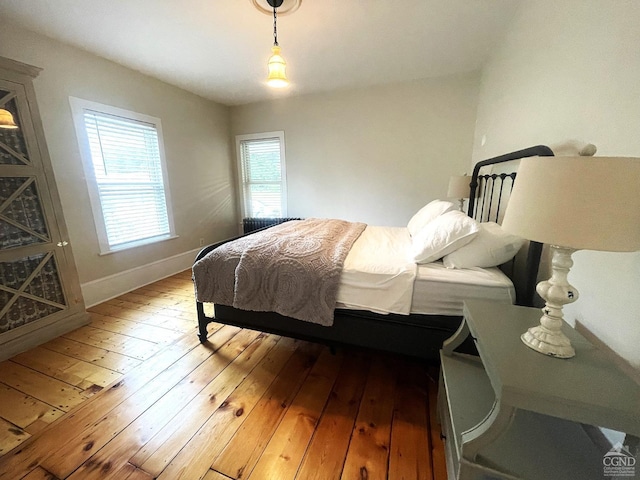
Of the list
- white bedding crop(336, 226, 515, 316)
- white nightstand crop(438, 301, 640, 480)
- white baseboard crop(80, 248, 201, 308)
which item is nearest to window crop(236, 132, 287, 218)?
white baseboard crop(80, 248, 201, 308)

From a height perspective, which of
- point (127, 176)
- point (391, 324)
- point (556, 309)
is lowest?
point (391, 324)

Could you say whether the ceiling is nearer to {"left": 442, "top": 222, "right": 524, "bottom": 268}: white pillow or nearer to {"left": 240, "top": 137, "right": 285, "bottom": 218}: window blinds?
{"left": 240, "top": 137, "right": 285, "bottom": 218}: window blinds

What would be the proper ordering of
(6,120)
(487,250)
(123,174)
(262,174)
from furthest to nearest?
(262,174) → (123,174) → (6,120) → (487,250)

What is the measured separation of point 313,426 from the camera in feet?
4.29

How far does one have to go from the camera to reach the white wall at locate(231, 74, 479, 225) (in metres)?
3.30

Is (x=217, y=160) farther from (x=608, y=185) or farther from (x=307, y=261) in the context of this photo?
(x=608, y=185)

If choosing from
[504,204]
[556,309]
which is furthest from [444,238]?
[504,204]

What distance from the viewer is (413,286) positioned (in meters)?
1.40

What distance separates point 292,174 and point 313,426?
139 inches

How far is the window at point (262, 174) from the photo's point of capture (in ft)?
13.8

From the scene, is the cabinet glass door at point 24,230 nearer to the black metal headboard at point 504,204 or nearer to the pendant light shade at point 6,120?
the pendant light shade at point 6,120

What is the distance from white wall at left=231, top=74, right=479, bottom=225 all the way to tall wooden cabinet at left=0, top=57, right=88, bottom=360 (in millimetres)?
2766

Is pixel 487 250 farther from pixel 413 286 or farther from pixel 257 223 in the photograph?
pixel 257 223

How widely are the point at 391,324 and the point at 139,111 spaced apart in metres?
3.61
